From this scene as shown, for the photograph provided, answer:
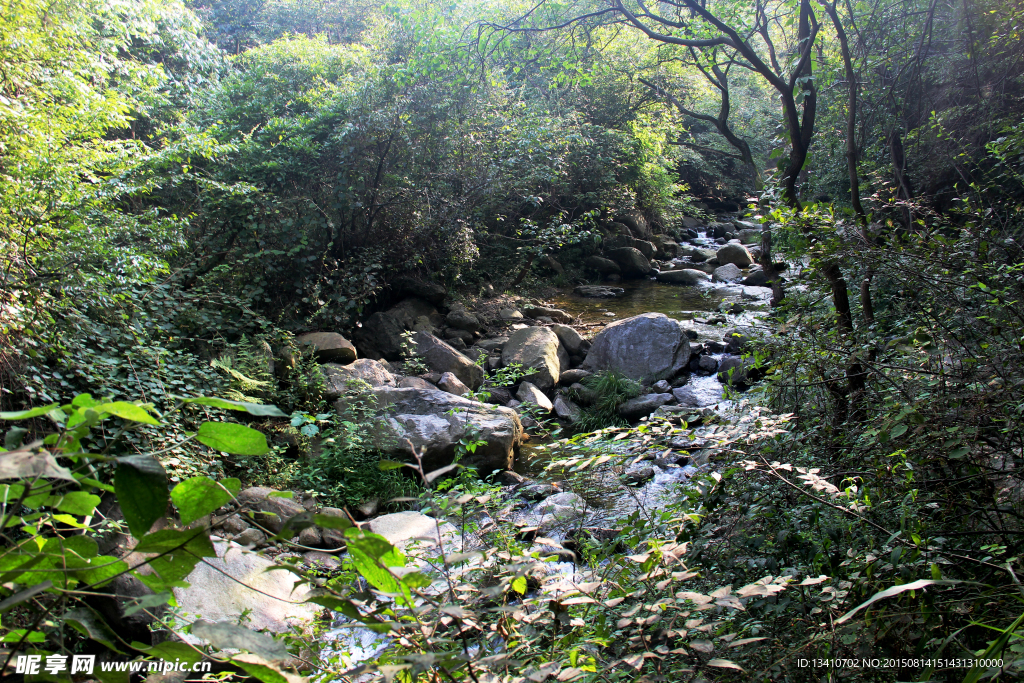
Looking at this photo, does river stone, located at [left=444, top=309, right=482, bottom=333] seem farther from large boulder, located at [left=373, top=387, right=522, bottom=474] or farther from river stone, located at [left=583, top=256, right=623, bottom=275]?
river stone, located at [left=583, top=256, right=623, bottom=275]

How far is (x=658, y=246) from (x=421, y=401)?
11.6 metres

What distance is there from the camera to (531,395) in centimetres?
736

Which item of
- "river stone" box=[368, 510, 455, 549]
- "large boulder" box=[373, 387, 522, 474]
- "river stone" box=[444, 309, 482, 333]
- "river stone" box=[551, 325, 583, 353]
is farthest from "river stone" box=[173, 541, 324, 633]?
"river stone" box=[551, 325, 583, 353]

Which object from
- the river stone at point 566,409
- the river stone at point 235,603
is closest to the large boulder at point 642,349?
the river stone at point 566,409

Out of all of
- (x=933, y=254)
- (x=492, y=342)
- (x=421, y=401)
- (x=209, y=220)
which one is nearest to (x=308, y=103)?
(x=209, y=220)

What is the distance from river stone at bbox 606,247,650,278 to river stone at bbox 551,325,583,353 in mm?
5385

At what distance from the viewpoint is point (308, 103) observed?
8.72 meters

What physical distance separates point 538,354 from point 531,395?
825 mm

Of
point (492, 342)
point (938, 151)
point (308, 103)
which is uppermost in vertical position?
point (308, 103)

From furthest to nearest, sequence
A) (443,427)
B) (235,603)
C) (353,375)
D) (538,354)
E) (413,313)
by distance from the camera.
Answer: (413,313) < (538,354) < (353,375) < (443,427) < (235,603)

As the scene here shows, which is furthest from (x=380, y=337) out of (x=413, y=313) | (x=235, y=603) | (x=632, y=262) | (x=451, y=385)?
(x=632, y=262)

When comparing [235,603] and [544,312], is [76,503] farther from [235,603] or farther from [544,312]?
[544,312]

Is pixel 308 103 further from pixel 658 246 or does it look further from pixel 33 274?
pixel 658 246

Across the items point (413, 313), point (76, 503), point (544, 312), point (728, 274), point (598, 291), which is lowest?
point (76, 503)
